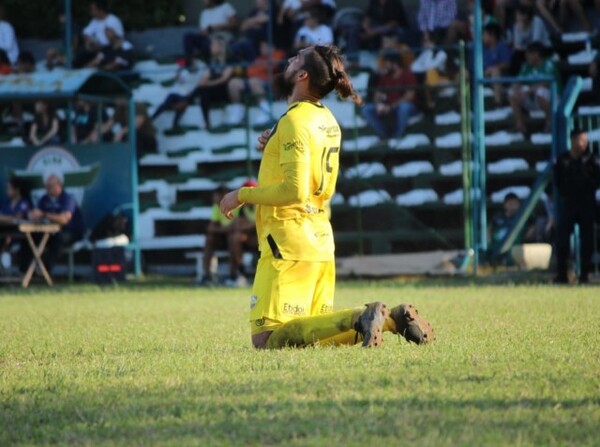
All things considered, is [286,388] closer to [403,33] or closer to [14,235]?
[14,235]

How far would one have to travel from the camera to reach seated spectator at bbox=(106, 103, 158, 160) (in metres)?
23.1

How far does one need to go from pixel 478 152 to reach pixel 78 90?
622 centimetres

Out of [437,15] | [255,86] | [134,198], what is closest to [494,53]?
[437,15]

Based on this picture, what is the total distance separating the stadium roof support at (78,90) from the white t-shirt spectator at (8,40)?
12.9 ft

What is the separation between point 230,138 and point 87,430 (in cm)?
1758

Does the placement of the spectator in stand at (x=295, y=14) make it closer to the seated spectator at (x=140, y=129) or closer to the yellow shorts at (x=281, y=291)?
the seated spectator at (x=140, y=129)

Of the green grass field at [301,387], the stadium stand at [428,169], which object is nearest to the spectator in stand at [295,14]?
the stadium stand at [428,169]

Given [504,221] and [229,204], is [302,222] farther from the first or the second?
[504,221]

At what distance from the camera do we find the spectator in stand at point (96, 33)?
24.4m

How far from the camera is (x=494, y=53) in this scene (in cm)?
2130

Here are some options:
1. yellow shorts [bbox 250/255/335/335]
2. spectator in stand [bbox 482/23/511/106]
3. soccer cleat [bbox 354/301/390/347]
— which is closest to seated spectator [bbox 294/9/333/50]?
spectator in stand [bbox 482/23/511/106]

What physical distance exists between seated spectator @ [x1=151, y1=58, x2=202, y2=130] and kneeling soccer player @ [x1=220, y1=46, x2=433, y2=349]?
50.3 feet

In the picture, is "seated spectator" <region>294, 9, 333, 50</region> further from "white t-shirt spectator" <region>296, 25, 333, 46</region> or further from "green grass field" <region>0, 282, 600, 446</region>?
"green grass field" <region>0, 282, 600, 446</region>

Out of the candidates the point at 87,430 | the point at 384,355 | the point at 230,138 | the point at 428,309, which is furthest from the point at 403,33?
the point at 87,430
